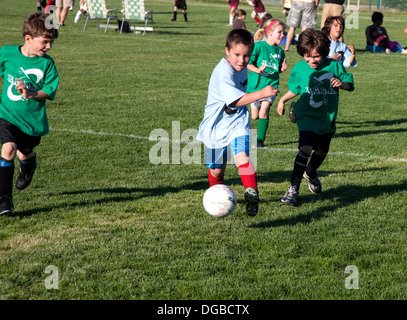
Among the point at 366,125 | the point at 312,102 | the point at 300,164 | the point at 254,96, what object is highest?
the point at 254,96

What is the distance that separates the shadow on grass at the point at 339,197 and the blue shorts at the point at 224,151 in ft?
2.28

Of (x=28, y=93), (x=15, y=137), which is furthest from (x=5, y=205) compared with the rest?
(x=28, y=93)

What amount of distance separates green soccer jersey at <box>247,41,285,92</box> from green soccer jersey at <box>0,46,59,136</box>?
3.99 meters

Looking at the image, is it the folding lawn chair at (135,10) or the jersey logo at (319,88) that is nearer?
the jersey logo at (319,88)

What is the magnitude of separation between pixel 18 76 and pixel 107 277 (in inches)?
89.3

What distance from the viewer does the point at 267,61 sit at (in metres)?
8.77

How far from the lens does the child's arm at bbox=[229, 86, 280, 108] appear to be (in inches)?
182

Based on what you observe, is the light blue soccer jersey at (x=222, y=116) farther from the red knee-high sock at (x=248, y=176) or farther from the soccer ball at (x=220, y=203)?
the soccer ball at (x=220, y=203)

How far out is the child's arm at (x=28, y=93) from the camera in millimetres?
5004

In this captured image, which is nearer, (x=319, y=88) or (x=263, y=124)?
(x=319, y=88)

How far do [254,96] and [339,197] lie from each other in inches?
72.9

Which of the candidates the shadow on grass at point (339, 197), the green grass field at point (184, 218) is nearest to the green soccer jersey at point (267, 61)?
the green grass field at point (184, 218)

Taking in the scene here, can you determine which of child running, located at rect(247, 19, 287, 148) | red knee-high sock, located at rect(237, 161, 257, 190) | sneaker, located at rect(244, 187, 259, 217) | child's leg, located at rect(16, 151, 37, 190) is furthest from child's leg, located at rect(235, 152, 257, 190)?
child running, located at rect(247, 19, 287, 148)

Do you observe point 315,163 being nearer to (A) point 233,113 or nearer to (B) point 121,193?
(A) point 233,113
